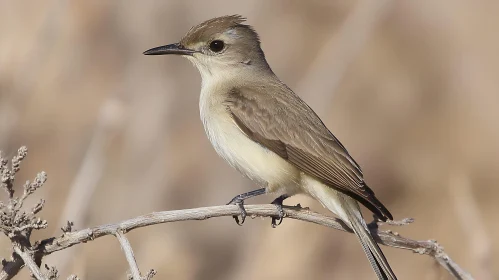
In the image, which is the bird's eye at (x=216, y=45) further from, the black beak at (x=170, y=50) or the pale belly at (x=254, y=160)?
the pale belly at (x=254, y=160)

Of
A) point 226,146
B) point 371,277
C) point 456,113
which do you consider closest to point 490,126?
point 456,113

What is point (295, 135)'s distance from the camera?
16.2ft

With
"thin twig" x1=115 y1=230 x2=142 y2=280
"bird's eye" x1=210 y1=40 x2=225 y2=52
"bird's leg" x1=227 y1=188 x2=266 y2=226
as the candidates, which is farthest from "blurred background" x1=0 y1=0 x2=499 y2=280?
"thin twig" x1=115 y1=230 x2=142 y2=280

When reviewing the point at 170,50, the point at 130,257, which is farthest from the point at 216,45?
the point at 130,257

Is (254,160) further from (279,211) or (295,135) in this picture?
(279,211)

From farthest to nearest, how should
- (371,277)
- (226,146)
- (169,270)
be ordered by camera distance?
1. (371,277)
2. (169,270)
3. (226,146)

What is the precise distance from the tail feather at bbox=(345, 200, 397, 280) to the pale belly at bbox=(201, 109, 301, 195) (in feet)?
1.66

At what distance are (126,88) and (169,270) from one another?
1.71m

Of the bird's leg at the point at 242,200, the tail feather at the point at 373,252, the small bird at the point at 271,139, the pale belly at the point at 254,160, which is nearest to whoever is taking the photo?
the bird's leg at the point at 242,200

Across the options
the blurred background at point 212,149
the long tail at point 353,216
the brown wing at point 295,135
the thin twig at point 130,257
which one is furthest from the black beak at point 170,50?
the thin twig at point 130,257

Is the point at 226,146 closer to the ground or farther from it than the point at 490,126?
closer to the ground

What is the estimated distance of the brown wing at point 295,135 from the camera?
468 cm

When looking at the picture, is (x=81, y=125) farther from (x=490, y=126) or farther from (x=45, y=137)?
(x=490, y=126)

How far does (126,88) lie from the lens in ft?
22.5
